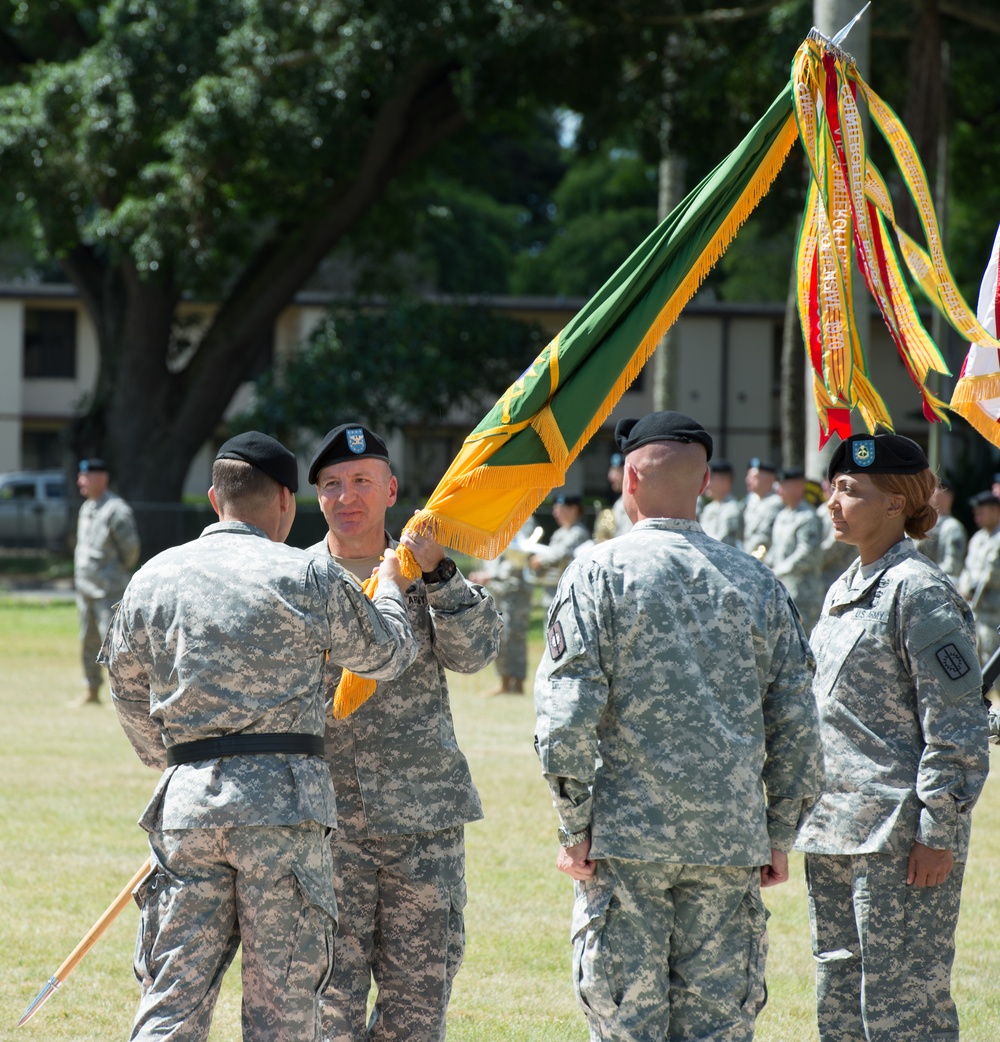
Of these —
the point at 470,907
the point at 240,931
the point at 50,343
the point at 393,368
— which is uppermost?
the point at 50,343

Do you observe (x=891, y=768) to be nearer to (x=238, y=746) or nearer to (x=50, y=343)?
(x=238, y=746)

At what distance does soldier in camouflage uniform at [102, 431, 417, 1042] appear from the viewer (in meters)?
3.85

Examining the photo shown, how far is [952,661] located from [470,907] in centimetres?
357

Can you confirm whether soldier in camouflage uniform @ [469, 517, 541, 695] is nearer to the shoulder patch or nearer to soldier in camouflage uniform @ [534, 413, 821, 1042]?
the shoulder patch

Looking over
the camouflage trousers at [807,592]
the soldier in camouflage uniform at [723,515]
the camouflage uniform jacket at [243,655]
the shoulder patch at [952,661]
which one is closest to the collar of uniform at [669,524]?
the camouflage uniform jacket at [243,655]

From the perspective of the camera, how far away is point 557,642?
3957mm

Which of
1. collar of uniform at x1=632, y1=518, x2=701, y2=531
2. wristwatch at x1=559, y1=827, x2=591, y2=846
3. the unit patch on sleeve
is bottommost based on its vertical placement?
wristwatch at x1=559, y1=827, x2=591, y2=846

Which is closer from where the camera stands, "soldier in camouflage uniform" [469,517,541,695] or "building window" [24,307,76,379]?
"soldier in camouflage uniform" [469,517,541,695]

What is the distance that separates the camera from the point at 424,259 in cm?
4262

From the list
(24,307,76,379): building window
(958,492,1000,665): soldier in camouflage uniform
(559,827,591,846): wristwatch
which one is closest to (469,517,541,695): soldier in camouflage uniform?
(958,492,1000,665): soldier in camouflage uniform

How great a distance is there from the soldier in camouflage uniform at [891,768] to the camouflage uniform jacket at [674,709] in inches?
21.2

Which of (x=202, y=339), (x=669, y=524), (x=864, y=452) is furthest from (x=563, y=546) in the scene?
(x=202, y=339)

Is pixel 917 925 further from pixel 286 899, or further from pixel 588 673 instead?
pixel 286 899

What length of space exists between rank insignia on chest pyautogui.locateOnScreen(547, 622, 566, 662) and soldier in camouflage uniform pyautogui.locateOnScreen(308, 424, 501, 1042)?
18.6 inches
